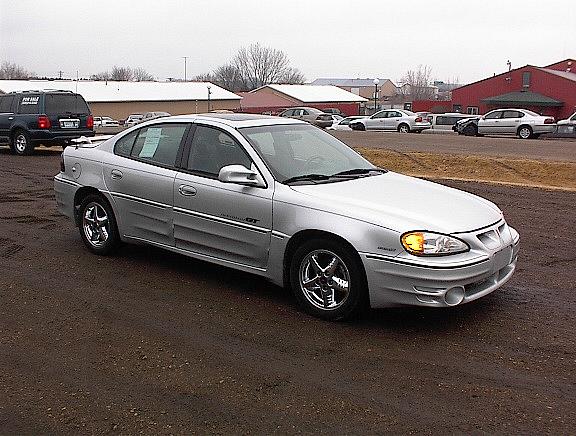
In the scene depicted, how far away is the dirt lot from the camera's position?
4004mm

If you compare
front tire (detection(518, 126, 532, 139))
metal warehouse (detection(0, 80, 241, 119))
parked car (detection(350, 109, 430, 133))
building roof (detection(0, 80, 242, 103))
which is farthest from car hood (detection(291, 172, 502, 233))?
building roof (detection(0, 80, 242, 103))

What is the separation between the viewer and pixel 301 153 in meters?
6.50

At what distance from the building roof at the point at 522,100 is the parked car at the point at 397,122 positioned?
19.6 m

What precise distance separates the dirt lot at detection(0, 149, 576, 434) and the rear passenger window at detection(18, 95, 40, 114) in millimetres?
12466

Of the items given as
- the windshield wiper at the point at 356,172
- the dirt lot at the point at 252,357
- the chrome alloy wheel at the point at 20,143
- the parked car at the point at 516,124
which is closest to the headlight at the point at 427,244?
the dirt lot at the point at 252,357

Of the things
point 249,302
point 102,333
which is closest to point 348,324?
point 249,302

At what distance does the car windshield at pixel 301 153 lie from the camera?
619 centimetres

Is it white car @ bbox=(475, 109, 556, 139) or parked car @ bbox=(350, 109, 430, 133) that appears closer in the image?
white car @ bbox=(475, 109, 556, 139)

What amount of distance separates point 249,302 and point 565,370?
2534mm

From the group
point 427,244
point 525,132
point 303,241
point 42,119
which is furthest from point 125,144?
point 525,132

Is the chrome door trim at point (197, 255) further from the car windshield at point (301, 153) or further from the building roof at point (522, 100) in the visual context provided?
the building roof at point (522, 100)

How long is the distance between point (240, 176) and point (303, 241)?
775 mm

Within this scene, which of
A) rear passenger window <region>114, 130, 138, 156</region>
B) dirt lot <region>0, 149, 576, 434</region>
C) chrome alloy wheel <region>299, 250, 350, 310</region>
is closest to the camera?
dirt lot <region>0, 149, 576, 434</region>

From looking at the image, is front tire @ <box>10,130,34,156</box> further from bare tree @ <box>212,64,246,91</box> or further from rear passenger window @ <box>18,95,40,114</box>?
bare tree @ <box>212,64,246,91</box>
